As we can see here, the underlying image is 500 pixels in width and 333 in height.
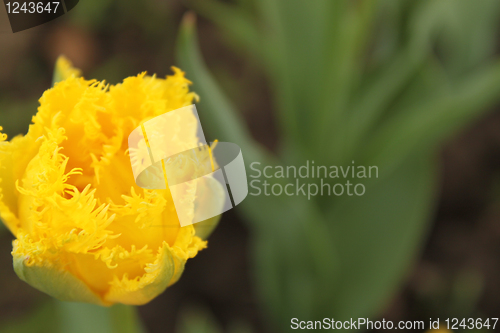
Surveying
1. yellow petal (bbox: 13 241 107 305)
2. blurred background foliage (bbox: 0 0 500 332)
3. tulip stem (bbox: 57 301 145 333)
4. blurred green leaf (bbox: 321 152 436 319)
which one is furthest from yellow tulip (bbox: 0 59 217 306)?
blurred green leaf (bbox: 321 152 436 319)

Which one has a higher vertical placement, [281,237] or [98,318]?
[98,318]

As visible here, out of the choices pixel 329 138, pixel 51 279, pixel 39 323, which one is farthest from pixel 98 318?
pixel 329 138

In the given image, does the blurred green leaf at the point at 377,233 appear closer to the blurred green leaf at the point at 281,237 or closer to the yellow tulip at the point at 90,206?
the blurred green leaf at the point at 281,237

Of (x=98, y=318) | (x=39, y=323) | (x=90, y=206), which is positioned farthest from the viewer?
(x=39, y=323)

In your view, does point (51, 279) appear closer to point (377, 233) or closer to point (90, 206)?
point (90, 206)

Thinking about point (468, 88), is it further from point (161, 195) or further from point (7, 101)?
point (7, 101)

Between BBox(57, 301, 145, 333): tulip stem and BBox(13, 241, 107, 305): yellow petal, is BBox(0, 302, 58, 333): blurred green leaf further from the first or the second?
BBox(13, 241, 107, 305): yellow petal
